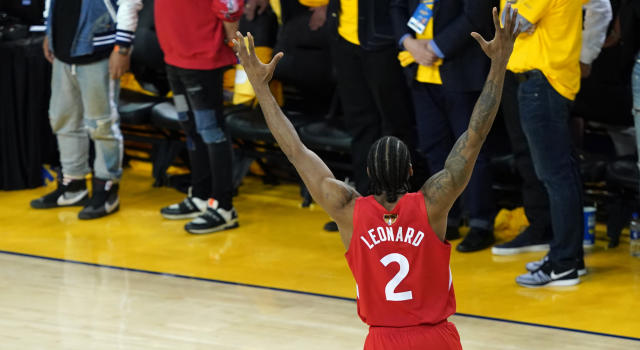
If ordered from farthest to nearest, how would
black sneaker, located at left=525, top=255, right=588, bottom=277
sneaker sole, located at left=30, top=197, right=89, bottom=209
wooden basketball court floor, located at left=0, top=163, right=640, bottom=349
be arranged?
sneaker sole, located at left=30, top=197, right=89, bottom=209, black sneaker, located at left=525, top=255, right=588, bottom=277, wooden basketball court floor, located at left=0, top=163, right=640, bottom=349

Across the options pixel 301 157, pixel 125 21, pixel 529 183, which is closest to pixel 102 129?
pixel 125 21

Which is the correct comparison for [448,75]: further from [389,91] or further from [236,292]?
[236,292]

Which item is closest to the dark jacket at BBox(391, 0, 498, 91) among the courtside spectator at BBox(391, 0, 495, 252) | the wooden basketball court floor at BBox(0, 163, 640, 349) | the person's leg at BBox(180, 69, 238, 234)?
the courtside spectator at BBox(391, 0, 495, 252)

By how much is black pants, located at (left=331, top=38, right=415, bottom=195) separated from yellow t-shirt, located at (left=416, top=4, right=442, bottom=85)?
277 mm

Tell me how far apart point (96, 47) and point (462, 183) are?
12.7 ft

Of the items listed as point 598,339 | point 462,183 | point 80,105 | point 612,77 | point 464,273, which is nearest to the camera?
point 462,183

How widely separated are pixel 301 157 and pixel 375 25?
286cm

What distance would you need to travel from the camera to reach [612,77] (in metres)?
6.30

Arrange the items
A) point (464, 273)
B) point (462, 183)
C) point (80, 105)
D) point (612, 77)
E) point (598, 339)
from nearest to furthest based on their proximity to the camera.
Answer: point (462, 183), point (598, 339), point (464, 273), point (612, 77), point (80, 105)

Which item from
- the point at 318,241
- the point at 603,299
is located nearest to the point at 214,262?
the point at 318,241

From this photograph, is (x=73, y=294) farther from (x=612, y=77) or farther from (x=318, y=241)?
(x=612, y=77)

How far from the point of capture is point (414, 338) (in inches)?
118

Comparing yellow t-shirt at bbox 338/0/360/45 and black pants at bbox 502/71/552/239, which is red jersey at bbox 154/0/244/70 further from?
black pants at bbox 502/71/552/239

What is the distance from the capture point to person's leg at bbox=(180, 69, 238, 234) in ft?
20.3
